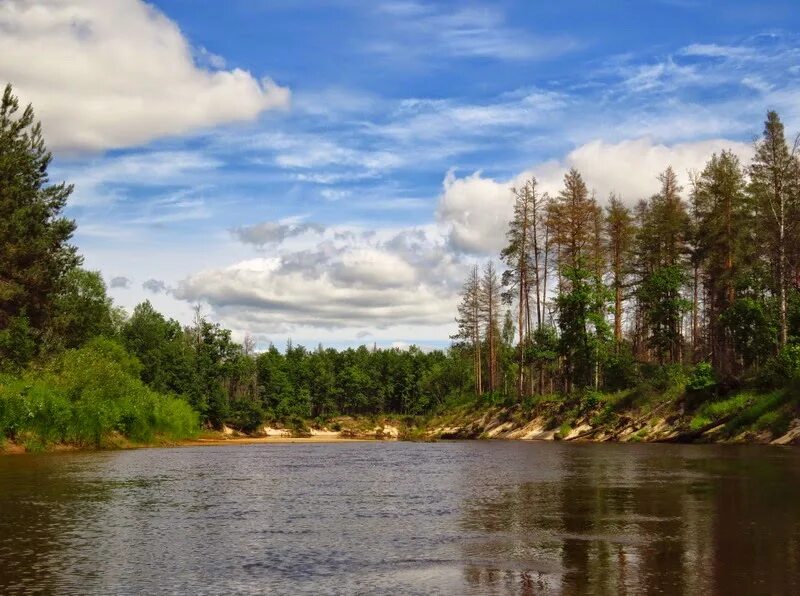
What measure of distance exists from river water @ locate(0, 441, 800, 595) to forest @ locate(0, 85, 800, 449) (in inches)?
1011

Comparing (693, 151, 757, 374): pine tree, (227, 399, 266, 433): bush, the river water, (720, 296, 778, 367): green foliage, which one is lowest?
(227, 399, 266, 433): bush

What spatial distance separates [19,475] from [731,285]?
62039mm

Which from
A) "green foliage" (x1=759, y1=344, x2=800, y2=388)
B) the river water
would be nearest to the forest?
"green foliage" (x1=759, y1=344, x2=800, y2=388)

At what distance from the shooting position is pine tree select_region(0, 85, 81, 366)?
185 ft

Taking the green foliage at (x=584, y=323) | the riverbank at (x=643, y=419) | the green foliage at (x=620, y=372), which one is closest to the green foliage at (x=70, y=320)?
the riverbank at (x=643, y=419)

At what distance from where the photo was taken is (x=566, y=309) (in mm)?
81812

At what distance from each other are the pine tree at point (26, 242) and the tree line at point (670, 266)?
4717cm

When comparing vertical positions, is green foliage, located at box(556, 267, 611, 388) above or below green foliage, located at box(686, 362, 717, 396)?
above

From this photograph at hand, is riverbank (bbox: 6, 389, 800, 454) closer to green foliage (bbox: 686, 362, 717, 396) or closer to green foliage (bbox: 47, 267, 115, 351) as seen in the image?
green foliage (bbox: 686, 362, 717, 396)

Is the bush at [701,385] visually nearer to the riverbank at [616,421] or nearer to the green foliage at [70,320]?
the riverbank at [616,421]

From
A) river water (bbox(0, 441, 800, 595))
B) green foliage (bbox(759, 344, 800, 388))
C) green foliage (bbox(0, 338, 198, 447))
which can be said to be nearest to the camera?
river water (bbox(0, 441, 800, 595))

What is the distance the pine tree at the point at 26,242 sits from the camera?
185 feet

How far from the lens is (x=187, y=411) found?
8444 centimetres

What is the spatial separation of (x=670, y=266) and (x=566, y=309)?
36.5 ft
